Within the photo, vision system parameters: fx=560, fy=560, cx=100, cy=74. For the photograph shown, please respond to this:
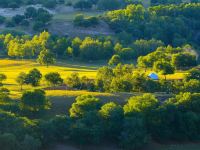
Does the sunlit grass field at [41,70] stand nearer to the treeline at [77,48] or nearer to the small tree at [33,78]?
the small tree at [33,78]

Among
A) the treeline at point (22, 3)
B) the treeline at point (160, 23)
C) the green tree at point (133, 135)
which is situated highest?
the treeline at point (22, 3)

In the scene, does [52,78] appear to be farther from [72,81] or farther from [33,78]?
[72,81]

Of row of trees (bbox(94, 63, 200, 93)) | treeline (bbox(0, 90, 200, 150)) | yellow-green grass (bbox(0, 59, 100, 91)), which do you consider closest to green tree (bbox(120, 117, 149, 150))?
treeline (bbox(0, 90, 200, 150))

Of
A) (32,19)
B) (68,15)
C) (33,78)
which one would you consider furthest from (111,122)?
(68,15)

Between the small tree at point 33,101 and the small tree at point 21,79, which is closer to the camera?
the small tree at point 33,101

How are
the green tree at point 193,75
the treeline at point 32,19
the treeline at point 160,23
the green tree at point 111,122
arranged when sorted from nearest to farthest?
the green tree at point 111,122 → the green tree at point 193,75 → the treeline at point 32,19 → the treeline at point 160,23

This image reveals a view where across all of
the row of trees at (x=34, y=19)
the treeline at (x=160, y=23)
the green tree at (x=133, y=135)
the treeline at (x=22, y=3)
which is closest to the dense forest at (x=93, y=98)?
the green tree at (x=133, y=135)

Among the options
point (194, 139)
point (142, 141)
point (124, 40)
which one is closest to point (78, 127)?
point (142, 141)
